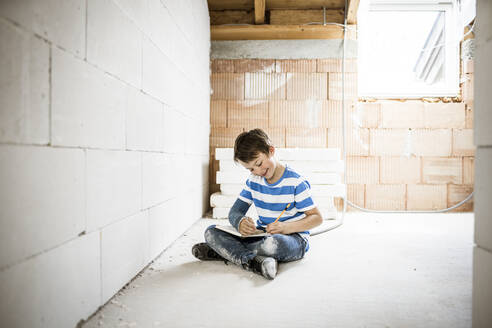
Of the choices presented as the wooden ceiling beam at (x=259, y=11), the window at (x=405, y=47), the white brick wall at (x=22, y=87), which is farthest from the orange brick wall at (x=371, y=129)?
the white brick wall at (x=22, y=87)

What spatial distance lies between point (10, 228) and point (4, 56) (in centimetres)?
44

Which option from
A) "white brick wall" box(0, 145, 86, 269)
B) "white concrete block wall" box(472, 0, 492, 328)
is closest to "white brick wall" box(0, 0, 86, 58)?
"white brick wall" box(0, 145, 86, 269)

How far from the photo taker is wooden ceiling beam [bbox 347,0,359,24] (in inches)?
135

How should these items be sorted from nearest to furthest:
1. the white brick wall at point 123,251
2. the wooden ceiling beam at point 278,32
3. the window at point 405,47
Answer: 1. the white brick wall at point 123,251
2. the wooden ceiling beam at point 278,32
3. the window at point 405,47

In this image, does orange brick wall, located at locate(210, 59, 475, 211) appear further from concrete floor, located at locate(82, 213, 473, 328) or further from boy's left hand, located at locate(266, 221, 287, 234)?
boy's left hand, located at locate(266, 221, 287, 234)

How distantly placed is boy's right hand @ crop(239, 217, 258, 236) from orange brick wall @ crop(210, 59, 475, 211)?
2122 mm

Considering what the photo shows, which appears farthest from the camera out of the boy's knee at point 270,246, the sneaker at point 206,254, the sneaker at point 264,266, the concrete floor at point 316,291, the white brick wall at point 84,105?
the sneaker at point 206,254

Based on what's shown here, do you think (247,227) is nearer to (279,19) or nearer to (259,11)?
(259,11)

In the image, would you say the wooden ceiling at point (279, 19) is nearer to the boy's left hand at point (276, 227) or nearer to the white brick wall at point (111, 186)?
the white brick wall at point (111, 186)

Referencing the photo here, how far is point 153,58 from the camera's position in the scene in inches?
75.3

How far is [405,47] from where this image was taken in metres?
3.85

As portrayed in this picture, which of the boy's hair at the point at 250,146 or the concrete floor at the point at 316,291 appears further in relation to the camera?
the boy's hair at the point at 250,146

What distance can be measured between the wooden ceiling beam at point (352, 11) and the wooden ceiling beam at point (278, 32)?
2.8 inches

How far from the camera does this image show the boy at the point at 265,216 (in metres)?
1.68
